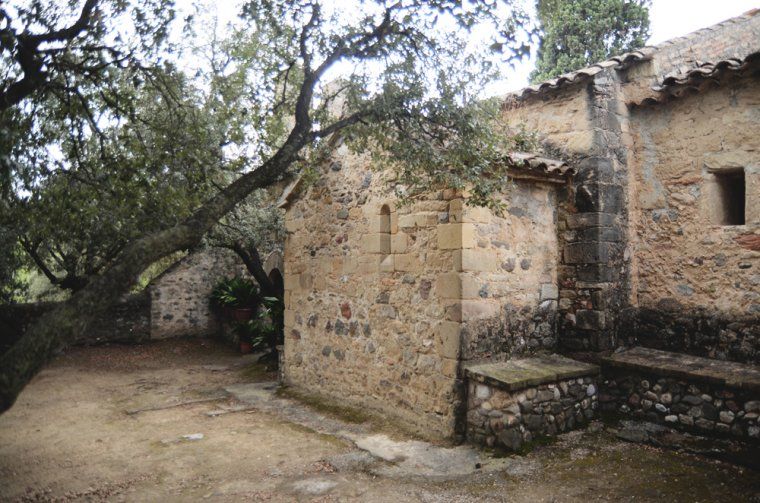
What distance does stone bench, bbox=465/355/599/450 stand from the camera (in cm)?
538

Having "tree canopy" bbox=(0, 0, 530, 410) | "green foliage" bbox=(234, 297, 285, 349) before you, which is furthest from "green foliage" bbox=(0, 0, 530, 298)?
"green foliage" bbox=(234, 297, 285, 349)

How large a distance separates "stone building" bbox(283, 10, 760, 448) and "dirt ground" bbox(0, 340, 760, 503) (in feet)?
2.14

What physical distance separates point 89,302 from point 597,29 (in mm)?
17276

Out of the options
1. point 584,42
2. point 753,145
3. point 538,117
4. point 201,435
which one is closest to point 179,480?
point 201,435

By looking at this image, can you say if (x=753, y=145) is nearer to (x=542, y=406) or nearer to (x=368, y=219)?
(x=542, y=406)

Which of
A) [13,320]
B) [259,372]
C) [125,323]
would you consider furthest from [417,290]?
[13,320]

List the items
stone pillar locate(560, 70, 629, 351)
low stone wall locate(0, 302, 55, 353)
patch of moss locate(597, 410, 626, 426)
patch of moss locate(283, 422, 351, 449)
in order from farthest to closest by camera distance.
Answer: low stone wall locate(0, 302, 55, 353) → stone pillar locate(560, 70, 629, 351) → patch of moss locate(597, 410, 626, 426) → patch of moss locate(283, 422, 351, 449)

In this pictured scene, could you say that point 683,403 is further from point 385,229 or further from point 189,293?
point 189,293

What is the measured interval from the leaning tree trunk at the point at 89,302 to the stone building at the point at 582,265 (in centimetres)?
266

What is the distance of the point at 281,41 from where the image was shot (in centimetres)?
566

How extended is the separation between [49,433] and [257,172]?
4531mm

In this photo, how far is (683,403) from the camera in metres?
5.66

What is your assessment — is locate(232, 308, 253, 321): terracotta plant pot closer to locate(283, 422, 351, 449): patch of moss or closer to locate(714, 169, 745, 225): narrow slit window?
locate(283, 422, 351, 449): patch of moss

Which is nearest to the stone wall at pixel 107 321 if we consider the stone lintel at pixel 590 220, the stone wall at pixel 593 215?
the stone wall at pixel 593 215
